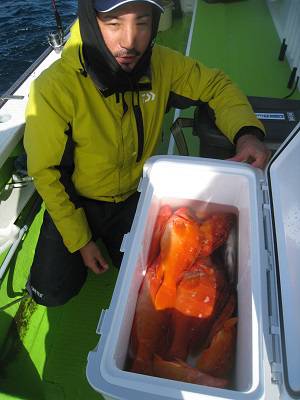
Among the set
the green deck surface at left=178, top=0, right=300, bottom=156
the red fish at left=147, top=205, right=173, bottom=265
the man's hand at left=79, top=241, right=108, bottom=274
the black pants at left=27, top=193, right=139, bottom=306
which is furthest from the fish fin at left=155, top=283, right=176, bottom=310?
the green deck surface at left=178, top=0, right=300, bottom=156

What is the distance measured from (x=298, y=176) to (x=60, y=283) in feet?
3.93

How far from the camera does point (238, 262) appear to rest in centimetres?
126

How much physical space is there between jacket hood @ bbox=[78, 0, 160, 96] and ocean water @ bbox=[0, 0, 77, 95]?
361 cm

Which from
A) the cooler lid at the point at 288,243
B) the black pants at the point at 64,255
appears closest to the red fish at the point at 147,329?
the cooler lid at the point at 288,243

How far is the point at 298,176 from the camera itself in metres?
1.02

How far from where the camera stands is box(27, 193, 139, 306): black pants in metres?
1.62

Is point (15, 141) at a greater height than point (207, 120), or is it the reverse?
point (207, 120)

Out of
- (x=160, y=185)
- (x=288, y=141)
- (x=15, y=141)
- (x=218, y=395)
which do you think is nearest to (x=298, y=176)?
(x=288, y=141)

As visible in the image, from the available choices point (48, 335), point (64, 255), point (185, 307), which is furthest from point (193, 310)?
point (48, 335)

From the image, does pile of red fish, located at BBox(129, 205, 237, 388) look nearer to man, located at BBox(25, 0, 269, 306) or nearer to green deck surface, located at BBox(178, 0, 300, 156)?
man, located at BBox(25, 0, 269, 306)

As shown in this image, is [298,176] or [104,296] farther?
[104,296]

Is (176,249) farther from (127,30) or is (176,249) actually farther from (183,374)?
(127,30)

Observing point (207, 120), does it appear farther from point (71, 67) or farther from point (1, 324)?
point (1, 324)

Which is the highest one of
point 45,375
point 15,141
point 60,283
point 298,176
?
point 298,176
